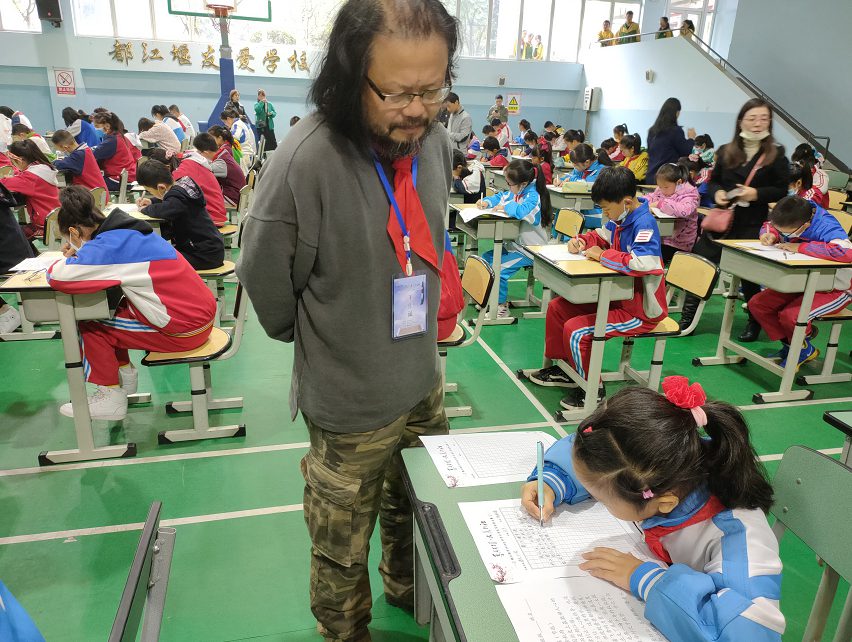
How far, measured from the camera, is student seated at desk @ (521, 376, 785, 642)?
38.8 inches

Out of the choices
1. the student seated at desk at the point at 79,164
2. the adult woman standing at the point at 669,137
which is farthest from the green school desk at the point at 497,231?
the student seated at desk at the point at 79,164

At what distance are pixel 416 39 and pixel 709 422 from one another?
0.86 meters

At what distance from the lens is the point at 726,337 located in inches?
157

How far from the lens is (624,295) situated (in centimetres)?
307

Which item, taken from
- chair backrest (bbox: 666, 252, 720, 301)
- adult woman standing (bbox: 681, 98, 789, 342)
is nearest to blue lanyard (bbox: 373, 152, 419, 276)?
chair backrest (bbox: 666, 252, 720, 301)

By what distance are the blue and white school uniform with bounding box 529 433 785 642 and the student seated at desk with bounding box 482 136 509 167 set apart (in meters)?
7.09

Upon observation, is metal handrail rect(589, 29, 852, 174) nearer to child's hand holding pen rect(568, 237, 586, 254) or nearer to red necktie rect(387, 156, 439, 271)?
child's hand holding pen rect(568, 237, 586, 254)

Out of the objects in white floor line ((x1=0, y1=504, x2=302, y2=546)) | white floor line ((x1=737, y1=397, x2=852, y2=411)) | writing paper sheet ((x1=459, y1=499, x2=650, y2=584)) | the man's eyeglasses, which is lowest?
white floor line ((x1=0, y1=504, x2=302, y2=546))

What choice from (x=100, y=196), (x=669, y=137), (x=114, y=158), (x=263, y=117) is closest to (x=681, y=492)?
(x=100, y=196)

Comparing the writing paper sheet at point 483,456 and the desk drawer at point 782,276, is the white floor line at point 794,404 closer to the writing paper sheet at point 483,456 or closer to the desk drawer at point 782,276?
the desk drawer at point 782,276

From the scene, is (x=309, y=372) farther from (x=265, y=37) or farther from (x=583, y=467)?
(x=265, y=37)

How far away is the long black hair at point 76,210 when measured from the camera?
9.08 feet

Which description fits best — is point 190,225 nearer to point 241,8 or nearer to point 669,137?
point 669,137

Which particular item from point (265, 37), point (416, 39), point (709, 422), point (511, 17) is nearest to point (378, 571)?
point (709, 422)
